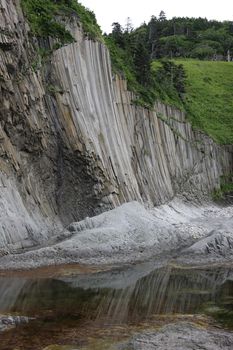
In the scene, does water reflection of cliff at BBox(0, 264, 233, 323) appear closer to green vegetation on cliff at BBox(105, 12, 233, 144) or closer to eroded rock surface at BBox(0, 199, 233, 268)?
eroded rock surface at BBox(0, 199, 233, 268)

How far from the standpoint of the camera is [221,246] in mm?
33281

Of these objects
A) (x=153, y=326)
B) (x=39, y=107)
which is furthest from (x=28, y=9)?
(x=153, y=326)

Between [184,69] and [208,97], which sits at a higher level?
[184,69]

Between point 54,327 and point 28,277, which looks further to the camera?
point 28,277

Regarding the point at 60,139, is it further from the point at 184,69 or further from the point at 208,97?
the point at 184,69

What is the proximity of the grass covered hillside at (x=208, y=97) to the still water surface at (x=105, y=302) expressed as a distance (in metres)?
33.8

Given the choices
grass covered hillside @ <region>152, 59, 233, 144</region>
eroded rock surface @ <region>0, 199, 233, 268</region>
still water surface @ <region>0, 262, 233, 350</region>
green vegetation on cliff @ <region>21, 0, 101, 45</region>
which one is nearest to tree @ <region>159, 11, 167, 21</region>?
grass covered hillside @ <region>152, 59, 233, 144</region>

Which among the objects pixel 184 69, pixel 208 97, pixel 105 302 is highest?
pixel 184 69

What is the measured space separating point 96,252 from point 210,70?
215 ft

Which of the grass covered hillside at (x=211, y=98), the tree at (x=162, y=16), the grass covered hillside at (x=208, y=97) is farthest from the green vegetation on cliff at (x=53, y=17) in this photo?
the tree at (x=162, y=16)

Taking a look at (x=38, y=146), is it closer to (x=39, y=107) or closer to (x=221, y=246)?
(x=39, y=107)

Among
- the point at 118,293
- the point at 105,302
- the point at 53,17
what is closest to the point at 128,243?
the point at 118,293

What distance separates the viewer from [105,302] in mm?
21125

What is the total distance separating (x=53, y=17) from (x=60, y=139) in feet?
33.9
